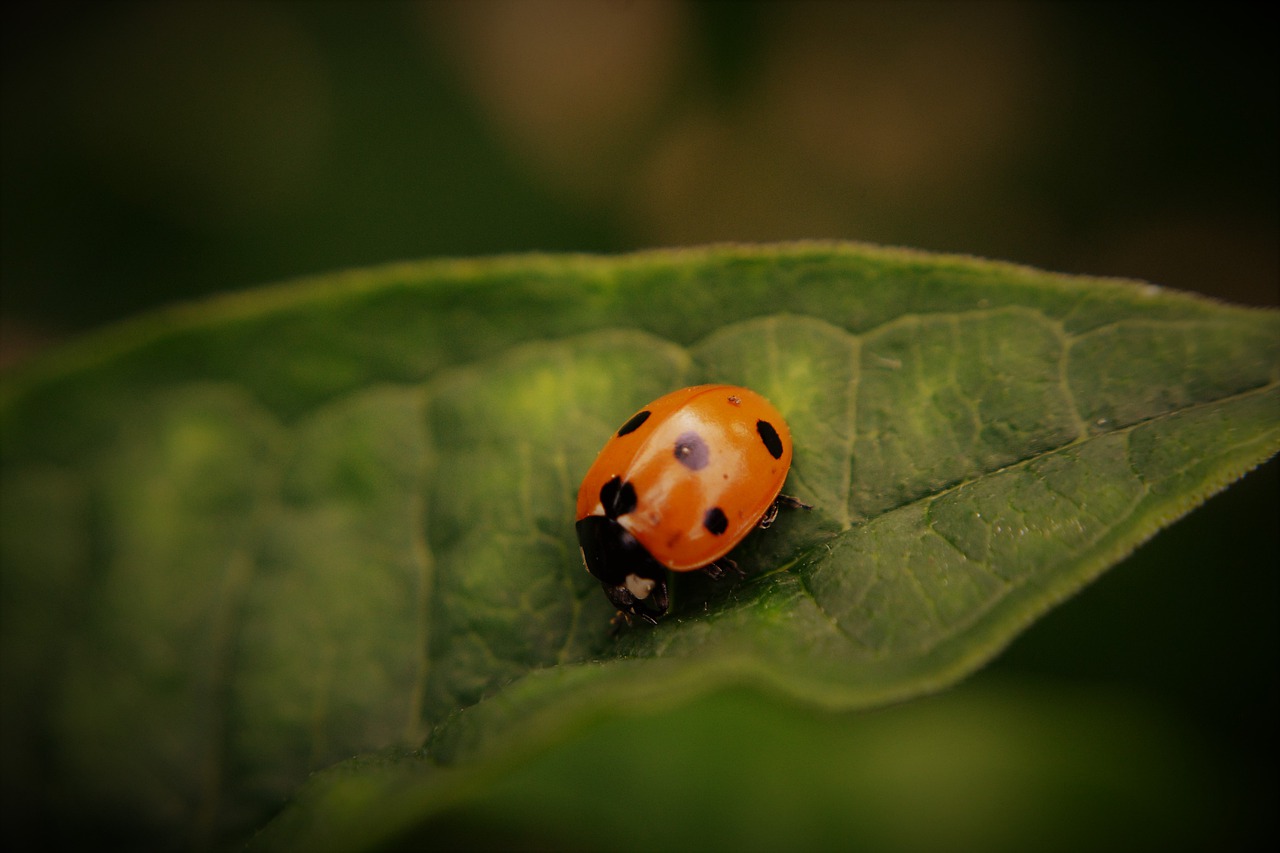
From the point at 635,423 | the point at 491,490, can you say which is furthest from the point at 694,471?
the point at 491,490

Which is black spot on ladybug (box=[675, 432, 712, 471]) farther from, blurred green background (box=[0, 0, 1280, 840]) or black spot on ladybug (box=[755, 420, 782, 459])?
blurred green background (box=[0, 0, 1280, 840])

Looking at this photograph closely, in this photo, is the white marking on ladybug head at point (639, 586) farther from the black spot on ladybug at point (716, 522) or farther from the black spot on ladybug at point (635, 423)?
the black spot on ladybug at point (635, 423)

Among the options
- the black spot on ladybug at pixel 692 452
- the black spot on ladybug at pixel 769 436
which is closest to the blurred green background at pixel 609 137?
the black spot on ladybug at pixel 692 452

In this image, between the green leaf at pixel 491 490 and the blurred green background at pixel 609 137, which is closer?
the green leaf at pixel 491 490

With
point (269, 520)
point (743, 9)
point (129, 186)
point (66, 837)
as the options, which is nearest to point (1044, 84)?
point (743, 9)

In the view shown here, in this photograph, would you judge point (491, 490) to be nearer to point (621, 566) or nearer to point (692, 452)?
point (621, 566)

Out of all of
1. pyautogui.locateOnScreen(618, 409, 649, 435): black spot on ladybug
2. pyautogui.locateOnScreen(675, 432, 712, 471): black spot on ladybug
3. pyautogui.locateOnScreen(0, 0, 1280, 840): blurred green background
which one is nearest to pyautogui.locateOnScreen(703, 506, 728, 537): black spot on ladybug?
pyautogui.locateOnScreen(675, 432, 712, 471): black spot on ladybug
